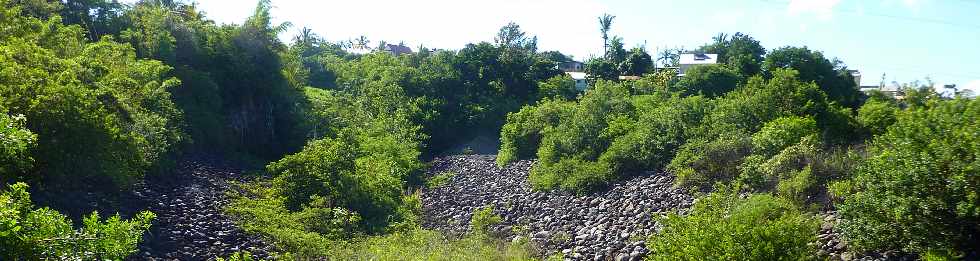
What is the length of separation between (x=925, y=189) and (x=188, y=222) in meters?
12.6

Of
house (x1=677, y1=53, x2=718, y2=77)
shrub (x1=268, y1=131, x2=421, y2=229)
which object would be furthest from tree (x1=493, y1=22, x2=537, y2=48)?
shrub (x1=268, y1=131, x2=421, y2=229)

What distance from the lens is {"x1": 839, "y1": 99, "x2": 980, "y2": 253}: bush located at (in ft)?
26.3

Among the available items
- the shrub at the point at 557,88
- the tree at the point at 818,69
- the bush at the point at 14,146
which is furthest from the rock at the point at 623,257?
the shrub at the point at 557,88

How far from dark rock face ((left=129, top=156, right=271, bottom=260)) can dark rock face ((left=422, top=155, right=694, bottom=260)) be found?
5091 mm

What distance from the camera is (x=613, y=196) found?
54.8 ft

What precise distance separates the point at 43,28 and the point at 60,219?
13.5 metres

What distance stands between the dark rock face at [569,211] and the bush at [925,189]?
3818mm

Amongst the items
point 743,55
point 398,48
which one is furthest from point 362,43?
point 743,55

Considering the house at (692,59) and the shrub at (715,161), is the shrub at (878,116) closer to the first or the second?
the shrub at (715,161)

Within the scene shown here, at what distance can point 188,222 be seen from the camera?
44.9 ft

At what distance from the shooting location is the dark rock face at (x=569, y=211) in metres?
13.3

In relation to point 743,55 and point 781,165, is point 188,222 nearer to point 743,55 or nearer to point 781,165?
point 781,165

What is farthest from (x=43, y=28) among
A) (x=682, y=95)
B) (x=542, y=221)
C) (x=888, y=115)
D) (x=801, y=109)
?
(x=682, y=95)

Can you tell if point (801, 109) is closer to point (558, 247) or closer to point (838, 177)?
point (838, 177)
